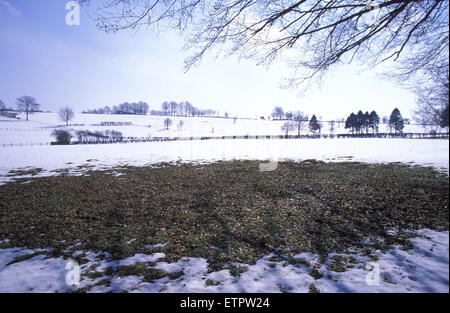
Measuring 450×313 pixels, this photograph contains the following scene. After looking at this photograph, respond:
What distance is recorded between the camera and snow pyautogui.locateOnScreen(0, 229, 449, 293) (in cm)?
340

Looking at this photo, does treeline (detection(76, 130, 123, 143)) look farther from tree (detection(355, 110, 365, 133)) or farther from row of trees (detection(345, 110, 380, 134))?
tree (detection(355, 110, 365, 133))

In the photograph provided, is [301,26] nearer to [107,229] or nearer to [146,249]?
[146,249]

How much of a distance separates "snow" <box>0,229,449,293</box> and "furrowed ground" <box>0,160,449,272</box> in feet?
1.06

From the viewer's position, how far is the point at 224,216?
682cm

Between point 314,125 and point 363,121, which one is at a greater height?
point 363,121

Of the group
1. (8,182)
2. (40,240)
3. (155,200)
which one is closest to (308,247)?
(155,200)

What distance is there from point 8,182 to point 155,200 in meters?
11.1

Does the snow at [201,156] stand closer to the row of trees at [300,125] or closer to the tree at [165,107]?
the row of trees at [300,125]

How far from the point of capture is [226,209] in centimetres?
745

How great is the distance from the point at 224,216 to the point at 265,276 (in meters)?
3.09

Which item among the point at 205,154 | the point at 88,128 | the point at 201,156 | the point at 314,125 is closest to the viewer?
the point at 201,156

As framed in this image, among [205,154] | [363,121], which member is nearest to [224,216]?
[205,154]

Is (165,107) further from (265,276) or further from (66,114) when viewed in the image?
(265,276)

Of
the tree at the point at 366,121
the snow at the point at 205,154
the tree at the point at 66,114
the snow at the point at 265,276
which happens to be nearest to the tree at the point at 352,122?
the tree at the point at 366,121
